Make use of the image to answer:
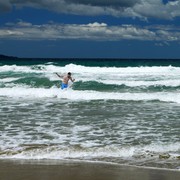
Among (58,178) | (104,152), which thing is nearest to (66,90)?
(104,152)

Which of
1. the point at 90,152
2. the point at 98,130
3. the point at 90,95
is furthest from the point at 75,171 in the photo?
the point at 90,95

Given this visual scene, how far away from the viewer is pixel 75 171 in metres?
6.16

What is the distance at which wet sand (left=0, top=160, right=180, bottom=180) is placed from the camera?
5.81 m

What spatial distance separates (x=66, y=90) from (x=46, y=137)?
10.5 meters

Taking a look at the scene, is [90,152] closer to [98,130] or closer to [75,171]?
[75,171]

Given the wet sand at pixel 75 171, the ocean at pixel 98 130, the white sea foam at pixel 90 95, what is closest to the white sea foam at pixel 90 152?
the ocean at pixel 98 130

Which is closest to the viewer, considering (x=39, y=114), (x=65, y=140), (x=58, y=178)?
(x=58, y=178)

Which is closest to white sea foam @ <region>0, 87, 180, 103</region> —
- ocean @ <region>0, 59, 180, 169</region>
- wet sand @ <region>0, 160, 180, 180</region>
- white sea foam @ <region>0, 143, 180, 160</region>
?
ocean @ <region>0, 59, 180, 169</region>

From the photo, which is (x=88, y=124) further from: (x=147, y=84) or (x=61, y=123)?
(x=147, y=84)

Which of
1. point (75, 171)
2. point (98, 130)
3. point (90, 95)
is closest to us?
point (75, 171)

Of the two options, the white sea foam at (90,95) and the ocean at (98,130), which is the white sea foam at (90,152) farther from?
the white sea foam at (90,95)

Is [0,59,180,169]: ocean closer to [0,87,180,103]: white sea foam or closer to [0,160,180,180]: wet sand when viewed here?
[0,87,180,103]: white sea foam

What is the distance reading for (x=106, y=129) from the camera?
9773 mm

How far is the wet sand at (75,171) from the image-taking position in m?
5.81
